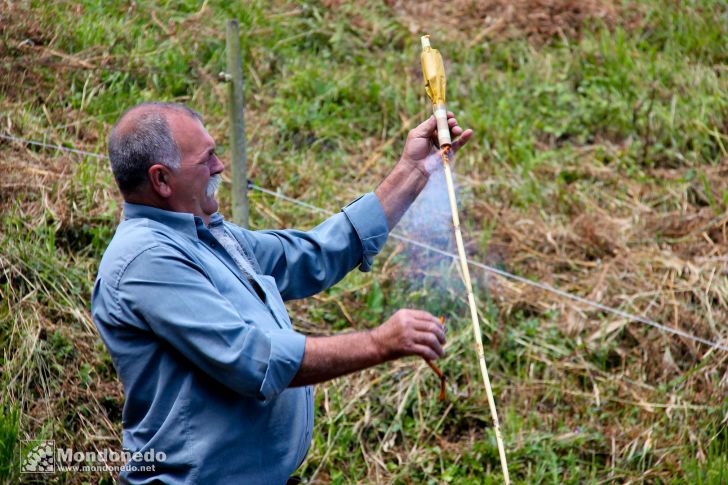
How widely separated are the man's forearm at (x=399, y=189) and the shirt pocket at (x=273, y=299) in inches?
19.8

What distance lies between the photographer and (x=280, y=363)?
89.3 inches

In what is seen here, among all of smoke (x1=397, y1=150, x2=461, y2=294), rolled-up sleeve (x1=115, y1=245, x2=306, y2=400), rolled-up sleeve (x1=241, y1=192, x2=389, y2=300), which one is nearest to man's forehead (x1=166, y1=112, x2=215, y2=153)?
rolled-up sleeve (x1=115, y1=245, x2=306, y2=400)

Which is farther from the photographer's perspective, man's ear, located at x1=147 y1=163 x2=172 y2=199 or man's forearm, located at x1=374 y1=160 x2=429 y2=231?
man's forearm, located at x1=374 y1=160 x2=429 y2=231

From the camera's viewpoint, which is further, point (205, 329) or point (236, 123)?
point (236, 123)

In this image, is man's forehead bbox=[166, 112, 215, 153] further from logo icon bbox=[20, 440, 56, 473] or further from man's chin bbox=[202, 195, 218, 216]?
logo icon bbox=[20, 440, 56, 473]

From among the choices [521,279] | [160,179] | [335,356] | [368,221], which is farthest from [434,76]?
[521,279]

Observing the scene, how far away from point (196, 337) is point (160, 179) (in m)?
0.52

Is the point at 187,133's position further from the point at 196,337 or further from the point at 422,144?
the point at 422,144

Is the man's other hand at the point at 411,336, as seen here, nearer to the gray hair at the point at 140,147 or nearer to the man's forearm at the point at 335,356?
the man's forearm at the point at 335,356

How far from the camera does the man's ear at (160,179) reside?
2.50 metres

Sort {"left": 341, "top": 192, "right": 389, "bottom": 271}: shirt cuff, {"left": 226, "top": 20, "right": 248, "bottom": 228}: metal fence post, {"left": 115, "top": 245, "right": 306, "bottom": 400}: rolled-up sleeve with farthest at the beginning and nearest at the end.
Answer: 1. {"left": 226, "top": 20, "right": 248, "bottom": 228}: metal fence post
2. {"left": 341, "top": 192, "right": 389, "bottom": 271}: shirt cuff
3. {"left": 115, "top": 245, "right": 306, "bottom": 400}: rolled-up sleeve

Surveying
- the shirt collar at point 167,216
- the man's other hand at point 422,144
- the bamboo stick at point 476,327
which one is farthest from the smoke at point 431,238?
the shirt collar at point 167,216

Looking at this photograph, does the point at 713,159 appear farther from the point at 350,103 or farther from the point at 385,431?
the point at 385,431

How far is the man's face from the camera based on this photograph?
2.54m
